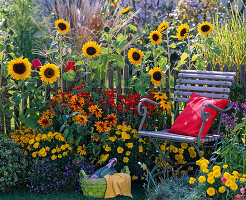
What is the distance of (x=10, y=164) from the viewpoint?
149 inches

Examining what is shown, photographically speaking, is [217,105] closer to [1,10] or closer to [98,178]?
[98,178]

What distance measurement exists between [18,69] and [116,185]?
1.45 meters

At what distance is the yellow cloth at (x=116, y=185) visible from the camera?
363cm

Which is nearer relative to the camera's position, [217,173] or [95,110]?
[217,173]

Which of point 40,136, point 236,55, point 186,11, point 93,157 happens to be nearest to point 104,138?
point 93,157

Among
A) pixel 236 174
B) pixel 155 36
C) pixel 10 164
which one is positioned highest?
pixel 155 36

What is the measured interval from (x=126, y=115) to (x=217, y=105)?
94 cm

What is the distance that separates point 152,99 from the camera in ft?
13.8

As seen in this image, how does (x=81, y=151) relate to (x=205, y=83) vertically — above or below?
below

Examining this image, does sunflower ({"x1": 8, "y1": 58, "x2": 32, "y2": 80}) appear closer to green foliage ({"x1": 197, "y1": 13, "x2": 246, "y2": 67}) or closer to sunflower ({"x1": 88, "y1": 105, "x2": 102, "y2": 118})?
sunflower ({"x1": 88, "y1": 105, "x2": 102, "y2": 118})

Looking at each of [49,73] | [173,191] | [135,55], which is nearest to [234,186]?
[173,191]

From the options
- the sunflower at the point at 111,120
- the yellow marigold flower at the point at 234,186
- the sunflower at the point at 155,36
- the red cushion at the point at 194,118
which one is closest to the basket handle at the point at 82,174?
the sunflower at the point at 111,120

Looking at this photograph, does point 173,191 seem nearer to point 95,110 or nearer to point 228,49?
point 95,110

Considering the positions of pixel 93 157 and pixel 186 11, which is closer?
pixel 93 157
